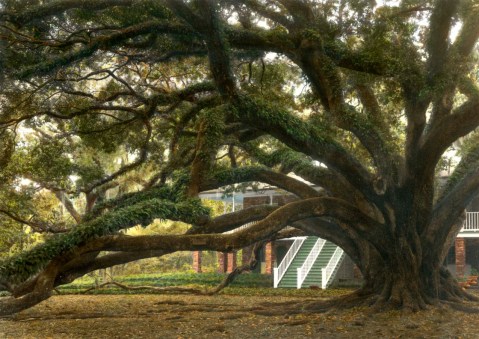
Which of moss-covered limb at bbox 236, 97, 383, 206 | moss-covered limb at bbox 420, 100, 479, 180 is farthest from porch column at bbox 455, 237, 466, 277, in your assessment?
moss-covered limb at bbox 236, 97, 383, 206

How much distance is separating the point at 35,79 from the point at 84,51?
371 centimetres

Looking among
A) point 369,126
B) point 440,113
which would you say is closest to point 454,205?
point 440,113

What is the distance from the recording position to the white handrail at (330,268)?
24188 mm

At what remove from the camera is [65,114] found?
16.0 m

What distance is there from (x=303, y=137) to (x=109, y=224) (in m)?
4.07

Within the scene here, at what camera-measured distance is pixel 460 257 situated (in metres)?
27.2

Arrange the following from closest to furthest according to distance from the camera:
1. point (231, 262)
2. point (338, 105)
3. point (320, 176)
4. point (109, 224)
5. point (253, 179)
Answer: point (109, 224), point (338, 105), point (253, 179), point (320, 176), point (231, 262)

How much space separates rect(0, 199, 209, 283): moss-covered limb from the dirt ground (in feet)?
6.52

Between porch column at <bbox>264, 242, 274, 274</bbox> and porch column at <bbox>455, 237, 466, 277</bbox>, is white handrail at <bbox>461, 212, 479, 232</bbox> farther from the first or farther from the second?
porch column at <bbox>264, 242, 274, 274</bbox>

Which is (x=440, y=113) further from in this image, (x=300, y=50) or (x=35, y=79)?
(x=35, y=79)

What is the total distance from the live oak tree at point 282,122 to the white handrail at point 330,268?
8.87m

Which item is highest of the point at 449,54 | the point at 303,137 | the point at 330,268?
the point at 449,54

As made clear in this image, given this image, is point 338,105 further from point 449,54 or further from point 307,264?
point 307,264

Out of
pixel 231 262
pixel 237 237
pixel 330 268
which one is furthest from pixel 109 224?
pixel 231 262
